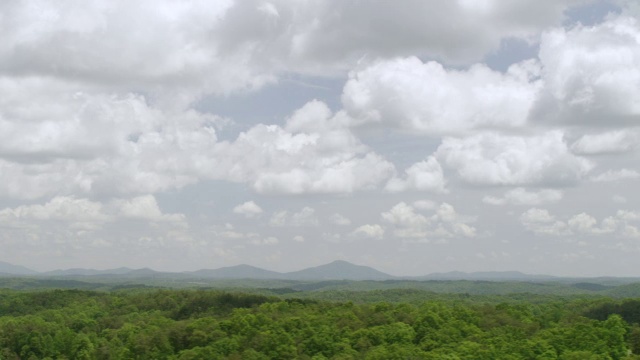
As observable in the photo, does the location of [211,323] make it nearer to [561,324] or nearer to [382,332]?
[382,332]

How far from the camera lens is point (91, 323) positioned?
6570 inches

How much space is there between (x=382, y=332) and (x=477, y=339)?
15.2 m

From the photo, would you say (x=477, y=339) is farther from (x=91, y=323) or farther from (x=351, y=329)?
(x=91, y=323)

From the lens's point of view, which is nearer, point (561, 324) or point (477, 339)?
point (477, 339)

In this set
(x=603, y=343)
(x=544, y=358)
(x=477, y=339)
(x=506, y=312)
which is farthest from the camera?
(x=506, y=312)

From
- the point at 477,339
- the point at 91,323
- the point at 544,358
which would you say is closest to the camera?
the point at 544,358

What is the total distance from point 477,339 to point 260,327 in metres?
38.3

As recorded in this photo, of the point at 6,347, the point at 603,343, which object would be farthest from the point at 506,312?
the point at 6,347

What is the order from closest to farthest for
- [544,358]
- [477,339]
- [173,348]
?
[544,358] < [477,339] < [173,348]

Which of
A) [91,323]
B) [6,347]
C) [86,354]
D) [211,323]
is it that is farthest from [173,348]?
[91,323]

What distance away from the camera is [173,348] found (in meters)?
115

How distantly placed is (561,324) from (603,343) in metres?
30.6

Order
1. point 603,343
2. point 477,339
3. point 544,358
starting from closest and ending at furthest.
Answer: point 544,358
point 603,343
point 477,339

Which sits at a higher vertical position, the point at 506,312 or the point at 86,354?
the point at 506,312
